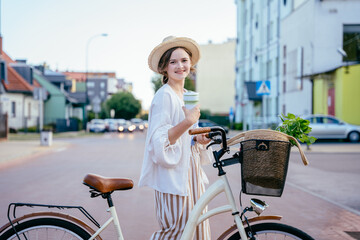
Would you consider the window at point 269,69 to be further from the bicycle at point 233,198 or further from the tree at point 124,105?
the tree at point 124,105

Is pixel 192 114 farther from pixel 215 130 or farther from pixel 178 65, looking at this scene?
pixel 178 65

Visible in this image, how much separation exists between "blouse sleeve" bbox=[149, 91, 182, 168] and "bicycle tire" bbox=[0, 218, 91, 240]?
2.12 ft

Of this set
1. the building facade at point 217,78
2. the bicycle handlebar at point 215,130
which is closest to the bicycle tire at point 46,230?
the bicycle handlebar at point 215,130

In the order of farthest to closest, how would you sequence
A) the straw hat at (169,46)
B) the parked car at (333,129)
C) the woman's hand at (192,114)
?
the parked car at (333,129), the straw hat at (169,46), the woman's hand at (192,114)

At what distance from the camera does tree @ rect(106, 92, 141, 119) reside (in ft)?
325

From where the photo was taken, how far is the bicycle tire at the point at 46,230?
2760 millimetres

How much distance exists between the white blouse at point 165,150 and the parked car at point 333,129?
22611mm

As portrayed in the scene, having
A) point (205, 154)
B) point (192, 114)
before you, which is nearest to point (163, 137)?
point (192, 114)

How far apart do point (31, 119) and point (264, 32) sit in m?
24.6

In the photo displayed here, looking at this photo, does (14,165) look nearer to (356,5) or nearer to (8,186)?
(8,186)

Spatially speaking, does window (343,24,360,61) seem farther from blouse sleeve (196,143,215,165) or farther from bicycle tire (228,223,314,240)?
bicycle tire (228,223,314,240)

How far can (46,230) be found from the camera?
278 centimetres

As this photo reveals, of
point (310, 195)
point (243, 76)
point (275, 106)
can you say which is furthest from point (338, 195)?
point (243, 76)

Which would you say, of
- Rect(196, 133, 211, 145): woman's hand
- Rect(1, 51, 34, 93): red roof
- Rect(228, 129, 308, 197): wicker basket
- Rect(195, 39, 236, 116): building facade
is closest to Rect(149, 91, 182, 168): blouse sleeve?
Rect(196, 133, 211, 145): woman's hand
